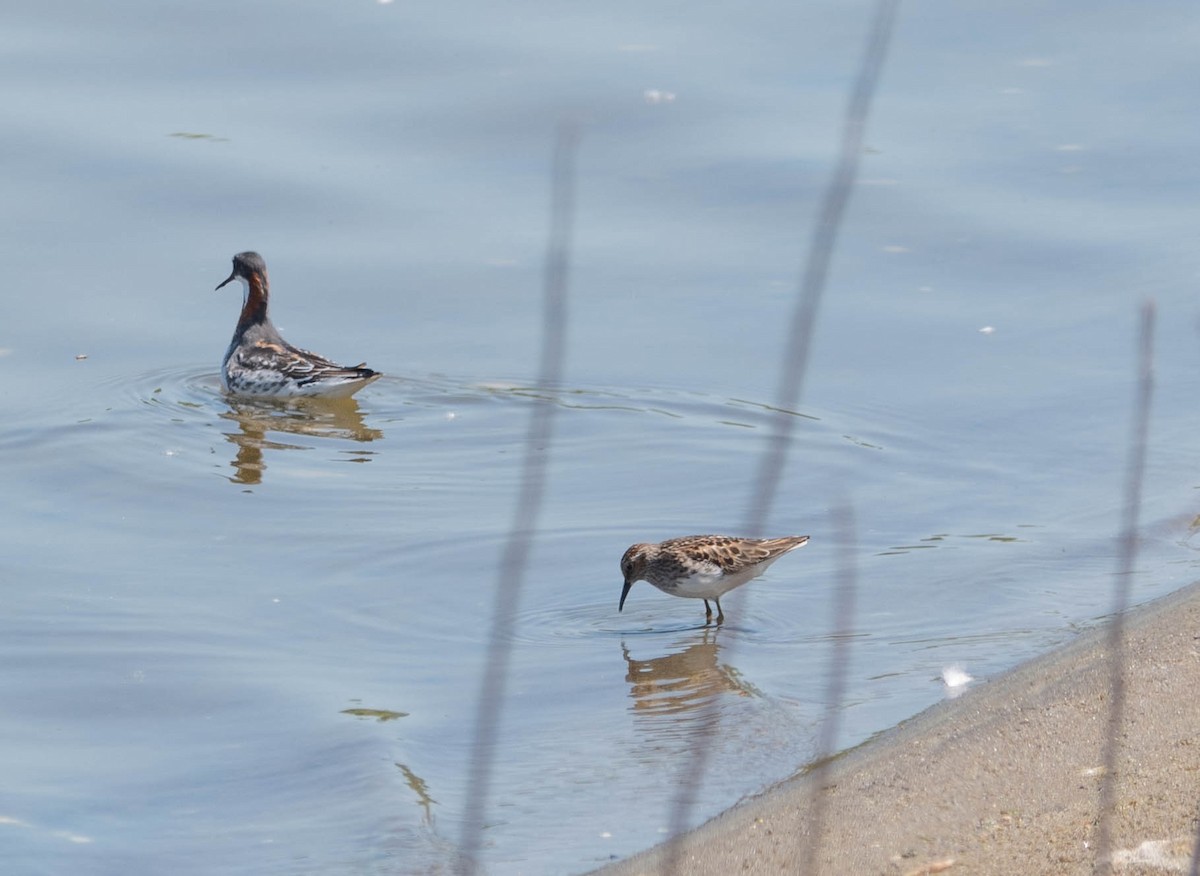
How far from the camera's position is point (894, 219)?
1342 centimetres

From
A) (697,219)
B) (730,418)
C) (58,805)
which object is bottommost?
(58,805)

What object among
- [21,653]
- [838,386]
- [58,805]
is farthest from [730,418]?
[58,805]

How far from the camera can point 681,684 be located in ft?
23.4

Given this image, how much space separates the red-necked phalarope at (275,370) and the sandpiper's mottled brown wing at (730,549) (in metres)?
3.98

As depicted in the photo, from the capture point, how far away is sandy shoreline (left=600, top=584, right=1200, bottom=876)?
4895 millimetres

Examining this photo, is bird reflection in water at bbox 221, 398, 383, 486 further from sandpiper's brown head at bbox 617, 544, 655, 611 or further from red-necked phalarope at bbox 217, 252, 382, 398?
sandpiper's brown head at bbox 617, 544, 655, 611

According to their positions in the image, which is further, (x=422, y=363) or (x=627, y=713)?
(x=422, y=363)

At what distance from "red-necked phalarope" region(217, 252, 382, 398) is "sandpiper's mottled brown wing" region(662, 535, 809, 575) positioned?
3.98 metres

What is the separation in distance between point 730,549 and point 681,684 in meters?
0.96

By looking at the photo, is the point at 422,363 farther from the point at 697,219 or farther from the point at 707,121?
the point at 707,121

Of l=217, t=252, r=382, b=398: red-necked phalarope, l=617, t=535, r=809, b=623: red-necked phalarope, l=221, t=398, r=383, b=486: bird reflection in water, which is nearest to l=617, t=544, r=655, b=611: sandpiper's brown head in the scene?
l=617, t=535, r=809, b=623: red-necked phalarope

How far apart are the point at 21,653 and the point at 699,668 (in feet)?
8.93

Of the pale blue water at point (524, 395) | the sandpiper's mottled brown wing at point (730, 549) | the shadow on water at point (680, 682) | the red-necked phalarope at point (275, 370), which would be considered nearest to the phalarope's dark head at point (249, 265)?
the red-necked phalarope at point (275, 370)

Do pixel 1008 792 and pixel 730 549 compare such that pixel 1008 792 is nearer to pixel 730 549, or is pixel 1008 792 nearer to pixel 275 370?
pixel 730 549
